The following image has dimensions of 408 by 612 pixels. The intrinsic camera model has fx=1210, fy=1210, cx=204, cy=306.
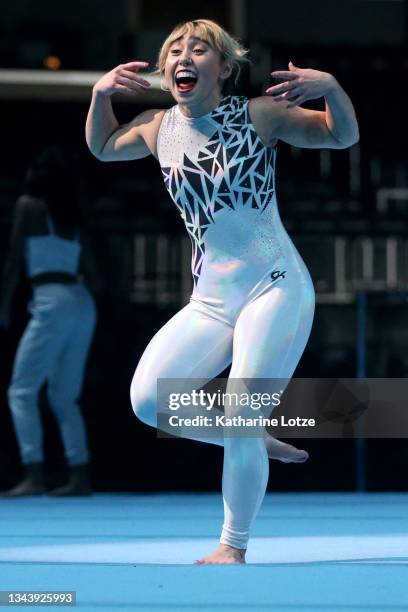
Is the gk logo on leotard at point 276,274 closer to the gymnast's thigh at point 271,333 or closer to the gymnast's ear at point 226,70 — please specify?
the gymnast's thigh at point 271,333

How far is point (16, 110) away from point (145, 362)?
30.1 feet

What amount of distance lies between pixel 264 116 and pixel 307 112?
4.7 inches

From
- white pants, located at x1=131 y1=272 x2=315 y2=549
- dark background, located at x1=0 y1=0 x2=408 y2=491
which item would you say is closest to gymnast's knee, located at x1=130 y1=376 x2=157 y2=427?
white pants, located at x1=131 y1=272 x2=315 y2=549

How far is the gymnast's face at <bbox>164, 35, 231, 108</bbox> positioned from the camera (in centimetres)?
326

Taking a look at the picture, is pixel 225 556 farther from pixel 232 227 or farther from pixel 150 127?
pixel 150 127

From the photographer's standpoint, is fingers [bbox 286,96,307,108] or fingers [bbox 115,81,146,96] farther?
fingers [bbox 115,81,146,96]

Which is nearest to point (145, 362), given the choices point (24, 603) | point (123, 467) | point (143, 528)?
point (24, 603)

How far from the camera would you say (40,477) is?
5.43 m

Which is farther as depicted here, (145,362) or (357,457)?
(357,457)

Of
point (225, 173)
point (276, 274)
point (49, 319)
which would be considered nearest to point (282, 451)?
point (276, 274)

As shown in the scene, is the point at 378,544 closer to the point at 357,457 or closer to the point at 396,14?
the point at 357,457

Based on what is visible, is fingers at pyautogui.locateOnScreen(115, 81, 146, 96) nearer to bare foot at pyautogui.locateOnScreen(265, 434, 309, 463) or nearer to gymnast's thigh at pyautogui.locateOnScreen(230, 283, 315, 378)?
gymnast's thigh at pyautogui.locateOnScreen(230, 283, 315, 378)

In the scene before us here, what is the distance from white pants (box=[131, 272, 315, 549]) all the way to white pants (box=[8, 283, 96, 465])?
224cm

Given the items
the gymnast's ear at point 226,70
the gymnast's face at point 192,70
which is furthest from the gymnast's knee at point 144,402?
the gymnast's ear at point 226,70
